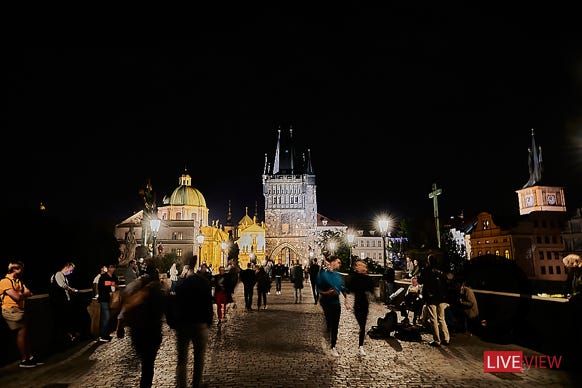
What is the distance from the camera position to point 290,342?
32.6 ft

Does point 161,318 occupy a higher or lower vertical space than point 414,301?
higher

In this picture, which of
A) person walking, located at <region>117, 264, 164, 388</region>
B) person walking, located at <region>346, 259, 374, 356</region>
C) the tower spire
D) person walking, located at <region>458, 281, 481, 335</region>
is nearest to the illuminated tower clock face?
the tower spire

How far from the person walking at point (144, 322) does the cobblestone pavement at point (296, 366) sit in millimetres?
1387

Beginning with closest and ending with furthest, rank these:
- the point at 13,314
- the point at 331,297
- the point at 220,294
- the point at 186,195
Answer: the point at 13,314 < the point at 331,297 < the point at 220,294 < the point at 186,195

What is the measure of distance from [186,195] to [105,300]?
273 ft

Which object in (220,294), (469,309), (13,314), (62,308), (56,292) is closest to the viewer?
(13,314)

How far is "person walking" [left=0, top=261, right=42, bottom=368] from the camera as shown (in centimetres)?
762

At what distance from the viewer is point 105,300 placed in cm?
1089

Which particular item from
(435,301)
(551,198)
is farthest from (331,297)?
(551,198)

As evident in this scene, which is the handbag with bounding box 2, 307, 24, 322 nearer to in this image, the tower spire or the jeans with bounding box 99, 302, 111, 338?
the jeans with bounding box 99, 302, 111, 338

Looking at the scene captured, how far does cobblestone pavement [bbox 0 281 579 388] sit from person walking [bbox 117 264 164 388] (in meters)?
1.39

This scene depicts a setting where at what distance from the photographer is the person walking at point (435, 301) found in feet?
31.5

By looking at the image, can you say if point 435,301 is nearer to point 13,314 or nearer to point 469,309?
point 469,309

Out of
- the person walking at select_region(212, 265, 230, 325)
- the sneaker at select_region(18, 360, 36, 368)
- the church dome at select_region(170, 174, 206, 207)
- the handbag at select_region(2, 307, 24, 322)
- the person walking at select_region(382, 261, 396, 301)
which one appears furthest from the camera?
the church dome at select_region(170, 174, 206, 207)
